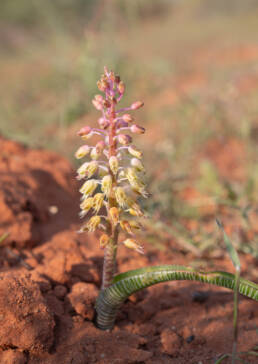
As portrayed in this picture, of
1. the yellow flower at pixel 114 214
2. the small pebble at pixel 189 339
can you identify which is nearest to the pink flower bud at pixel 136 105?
the yellow flower at pixel 114 214

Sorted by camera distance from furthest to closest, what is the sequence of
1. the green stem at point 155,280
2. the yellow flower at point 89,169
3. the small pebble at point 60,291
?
the small pebble at point 60,291 < the yellow flower at point 89,169 < the green stem at point 155,280

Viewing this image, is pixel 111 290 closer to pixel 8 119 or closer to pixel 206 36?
pixel 8 119

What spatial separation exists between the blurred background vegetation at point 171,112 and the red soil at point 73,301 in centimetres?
54

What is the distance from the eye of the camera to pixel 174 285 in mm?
2455

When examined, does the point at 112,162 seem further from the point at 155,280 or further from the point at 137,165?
the point at 155,280

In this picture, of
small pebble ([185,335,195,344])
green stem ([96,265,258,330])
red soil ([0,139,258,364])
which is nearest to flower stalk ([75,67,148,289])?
green stem ([96,265,258,330])

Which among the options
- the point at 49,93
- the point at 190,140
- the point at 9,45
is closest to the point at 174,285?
the point at 190,140

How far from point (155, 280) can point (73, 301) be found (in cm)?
56

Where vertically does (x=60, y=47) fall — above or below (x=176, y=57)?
below

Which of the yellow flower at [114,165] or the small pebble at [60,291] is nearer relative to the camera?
the yellow flower at [114,165]

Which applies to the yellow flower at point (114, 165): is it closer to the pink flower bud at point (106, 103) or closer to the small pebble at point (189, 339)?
the pink flower bud at point (106, 103)

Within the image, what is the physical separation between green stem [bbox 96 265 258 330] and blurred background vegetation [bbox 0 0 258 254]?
3.29 feet

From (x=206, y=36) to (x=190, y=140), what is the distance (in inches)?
337

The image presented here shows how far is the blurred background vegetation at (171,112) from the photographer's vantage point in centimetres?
365
